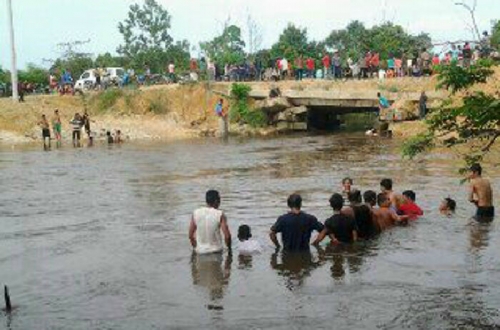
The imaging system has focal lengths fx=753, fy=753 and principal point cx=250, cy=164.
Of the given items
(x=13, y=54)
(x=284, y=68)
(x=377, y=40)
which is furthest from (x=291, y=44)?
(x=13, y=54)

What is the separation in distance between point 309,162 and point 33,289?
53.6 ft

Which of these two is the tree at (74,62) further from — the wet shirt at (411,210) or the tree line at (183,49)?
the wet shirt at (411,210)

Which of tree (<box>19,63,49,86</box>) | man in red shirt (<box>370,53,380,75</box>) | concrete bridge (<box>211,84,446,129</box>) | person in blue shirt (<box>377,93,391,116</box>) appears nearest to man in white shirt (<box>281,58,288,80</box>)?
concrete bridge (<box>211,84,446,129</box>)

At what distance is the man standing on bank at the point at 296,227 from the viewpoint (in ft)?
36.5

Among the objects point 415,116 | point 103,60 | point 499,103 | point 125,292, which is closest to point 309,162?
point 415,116

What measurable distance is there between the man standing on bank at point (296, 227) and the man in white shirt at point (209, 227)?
0.80 metres

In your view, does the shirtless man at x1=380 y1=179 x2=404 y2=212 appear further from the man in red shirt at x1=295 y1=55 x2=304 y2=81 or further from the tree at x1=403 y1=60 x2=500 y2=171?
the man in red shirt at x1=295 y1=55 x2=304 y2=81

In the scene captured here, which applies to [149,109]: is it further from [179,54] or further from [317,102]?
[179,54]

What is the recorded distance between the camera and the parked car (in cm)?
4925

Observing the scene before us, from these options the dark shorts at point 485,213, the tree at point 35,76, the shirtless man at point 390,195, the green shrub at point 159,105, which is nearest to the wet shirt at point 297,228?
the shirtless man at point 390,195

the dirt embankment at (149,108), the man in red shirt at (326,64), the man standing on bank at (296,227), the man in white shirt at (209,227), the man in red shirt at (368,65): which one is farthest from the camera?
the man in red shirt at (326,64)

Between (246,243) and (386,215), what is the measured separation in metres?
3.02

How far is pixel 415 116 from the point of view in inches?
1388

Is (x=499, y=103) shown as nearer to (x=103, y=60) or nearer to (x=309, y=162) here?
(x=309, y=162)
